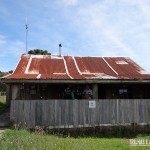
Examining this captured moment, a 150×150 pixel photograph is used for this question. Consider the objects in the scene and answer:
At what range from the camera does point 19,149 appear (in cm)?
819

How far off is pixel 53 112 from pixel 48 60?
6.26 meters

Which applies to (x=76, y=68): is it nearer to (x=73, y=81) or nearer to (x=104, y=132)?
(x=73, y=81)

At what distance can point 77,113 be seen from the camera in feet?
47.5

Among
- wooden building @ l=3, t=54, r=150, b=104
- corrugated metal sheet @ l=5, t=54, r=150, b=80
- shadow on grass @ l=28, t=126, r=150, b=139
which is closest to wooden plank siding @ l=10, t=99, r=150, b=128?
shadow on grass @ l=28, t=126, r=150, b=139

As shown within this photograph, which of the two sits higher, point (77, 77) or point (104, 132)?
point (77, 77)

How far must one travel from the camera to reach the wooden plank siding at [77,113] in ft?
46.4

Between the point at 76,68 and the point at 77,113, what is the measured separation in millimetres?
4653

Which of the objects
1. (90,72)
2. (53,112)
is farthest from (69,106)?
(90,72)

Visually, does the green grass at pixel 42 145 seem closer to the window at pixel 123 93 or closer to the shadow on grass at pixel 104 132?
the shadow on grass at pixel 104 132

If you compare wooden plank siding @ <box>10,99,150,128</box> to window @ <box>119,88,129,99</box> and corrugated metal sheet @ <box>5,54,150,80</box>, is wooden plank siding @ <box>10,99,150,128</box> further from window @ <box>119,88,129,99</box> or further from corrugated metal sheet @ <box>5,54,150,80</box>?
window @ <box>119,88,129,99</box>

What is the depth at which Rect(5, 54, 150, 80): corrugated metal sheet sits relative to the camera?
1644 centimetres

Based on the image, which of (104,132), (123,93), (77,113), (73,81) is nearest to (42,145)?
(77,113)

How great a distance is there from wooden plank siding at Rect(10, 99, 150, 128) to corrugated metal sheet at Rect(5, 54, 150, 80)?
5.98ft

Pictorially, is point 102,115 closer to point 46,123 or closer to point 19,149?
point 46,123
